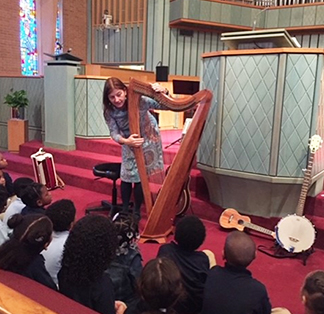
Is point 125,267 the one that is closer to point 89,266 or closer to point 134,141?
point 89,266

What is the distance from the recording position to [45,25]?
10125 mm

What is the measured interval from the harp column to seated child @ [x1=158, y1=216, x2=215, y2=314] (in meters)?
1.54

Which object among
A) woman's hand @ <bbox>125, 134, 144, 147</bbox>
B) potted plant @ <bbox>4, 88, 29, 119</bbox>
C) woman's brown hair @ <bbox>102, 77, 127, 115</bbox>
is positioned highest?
woman's brown hair @ <bbox>102, 77, 127, 115</bbox>

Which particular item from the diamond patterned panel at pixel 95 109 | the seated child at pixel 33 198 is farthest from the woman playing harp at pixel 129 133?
the diamond patterned panel at pixel 95 109

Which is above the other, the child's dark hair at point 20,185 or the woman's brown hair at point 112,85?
the woman's brown hair at point 112,85

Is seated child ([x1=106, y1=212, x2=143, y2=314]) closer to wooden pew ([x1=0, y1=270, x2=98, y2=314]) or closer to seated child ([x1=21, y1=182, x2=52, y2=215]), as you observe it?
wooden pew ([x1=0, y1=270, x2=98, y2=314])

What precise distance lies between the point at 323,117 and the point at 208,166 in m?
1.12

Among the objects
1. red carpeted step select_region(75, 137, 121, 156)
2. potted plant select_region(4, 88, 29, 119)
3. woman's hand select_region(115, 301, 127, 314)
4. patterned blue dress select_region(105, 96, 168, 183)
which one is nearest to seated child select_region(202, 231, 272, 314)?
woman's hand select_region(115, 301, 127, 314)

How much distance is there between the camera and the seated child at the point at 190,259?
84.1 inches

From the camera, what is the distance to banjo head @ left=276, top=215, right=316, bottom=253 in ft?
10.4

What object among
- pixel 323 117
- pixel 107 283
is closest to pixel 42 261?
pixel 107 283

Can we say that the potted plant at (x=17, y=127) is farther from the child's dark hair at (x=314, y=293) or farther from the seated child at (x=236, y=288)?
the child's dark hair at (x=314, y=293)

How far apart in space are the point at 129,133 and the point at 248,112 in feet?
3.49

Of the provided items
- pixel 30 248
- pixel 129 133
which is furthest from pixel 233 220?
pixel 30 248
